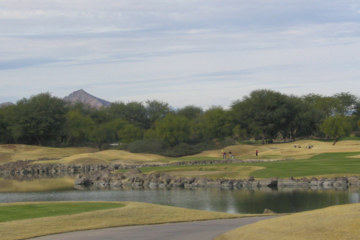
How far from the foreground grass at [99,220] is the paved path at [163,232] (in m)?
0.80

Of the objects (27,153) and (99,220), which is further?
(27,153)

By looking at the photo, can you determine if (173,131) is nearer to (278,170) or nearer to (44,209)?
(278,170)

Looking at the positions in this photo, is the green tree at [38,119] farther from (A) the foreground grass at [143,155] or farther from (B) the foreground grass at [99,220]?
(B) the foreground grass at [99,220]

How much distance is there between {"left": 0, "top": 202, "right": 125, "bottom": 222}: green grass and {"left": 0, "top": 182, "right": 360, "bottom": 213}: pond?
7719 mm

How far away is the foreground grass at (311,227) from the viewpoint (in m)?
12.5

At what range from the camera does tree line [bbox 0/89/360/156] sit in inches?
3334

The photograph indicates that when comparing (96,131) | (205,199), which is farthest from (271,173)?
(96,131)

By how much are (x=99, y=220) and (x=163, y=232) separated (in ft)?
12.6

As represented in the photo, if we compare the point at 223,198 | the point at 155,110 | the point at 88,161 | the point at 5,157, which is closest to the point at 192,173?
the point at 223,198

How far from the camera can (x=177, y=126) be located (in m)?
84.4

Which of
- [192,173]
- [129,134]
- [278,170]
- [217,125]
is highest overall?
[217,125]

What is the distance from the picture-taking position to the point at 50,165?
246 ft

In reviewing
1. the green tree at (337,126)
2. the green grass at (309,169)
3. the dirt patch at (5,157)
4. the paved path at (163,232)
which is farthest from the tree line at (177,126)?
the paved path at (163,232)

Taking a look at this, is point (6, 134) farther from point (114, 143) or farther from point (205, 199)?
point (205, 199)
